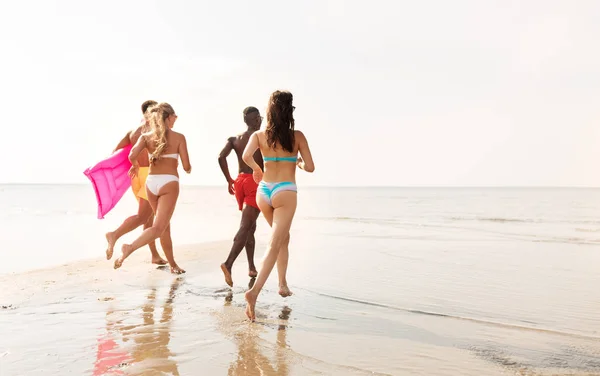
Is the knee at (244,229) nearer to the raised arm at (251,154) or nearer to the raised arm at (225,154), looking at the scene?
the raised arm at (225,154)

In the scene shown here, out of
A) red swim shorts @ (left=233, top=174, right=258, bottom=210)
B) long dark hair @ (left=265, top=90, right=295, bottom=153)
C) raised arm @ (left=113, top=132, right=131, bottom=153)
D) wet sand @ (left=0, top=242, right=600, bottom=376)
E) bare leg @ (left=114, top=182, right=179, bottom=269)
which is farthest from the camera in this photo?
raised arm @ (left=113, top=132, right=131, bottom=153)

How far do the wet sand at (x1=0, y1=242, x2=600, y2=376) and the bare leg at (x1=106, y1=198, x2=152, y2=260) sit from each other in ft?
2.00

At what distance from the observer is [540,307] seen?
18.8 ft

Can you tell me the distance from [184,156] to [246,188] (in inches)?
33.6

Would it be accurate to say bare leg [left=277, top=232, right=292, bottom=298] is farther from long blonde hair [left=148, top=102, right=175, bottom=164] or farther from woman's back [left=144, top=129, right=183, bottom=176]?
long blonde hair [left=148, top=102, right=175, bottom=164]

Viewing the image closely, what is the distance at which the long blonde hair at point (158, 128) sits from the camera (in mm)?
6082

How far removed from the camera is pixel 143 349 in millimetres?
3867

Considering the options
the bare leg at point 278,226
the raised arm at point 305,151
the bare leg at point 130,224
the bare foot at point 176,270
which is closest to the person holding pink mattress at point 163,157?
the bare leg at point 130,224

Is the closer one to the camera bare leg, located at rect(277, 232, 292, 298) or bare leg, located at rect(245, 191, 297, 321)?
bare leg, located at rect(245, 191, 297, 321)

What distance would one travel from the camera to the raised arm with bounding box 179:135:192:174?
19.9 feet

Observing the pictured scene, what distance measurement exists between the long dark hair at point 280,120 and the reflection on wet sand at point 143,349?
1.98 meters

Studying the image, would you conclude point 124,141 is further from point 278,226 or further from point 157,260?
point 278,226

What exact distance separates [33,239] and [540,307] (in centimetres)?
1145

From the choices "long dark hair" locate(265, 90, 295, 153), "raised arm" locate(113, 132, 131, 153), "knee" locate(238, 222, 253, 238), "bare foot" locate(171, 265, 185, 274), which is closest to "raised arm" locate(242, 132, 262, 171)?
"long dark hair" locate(265, 90, 295, 153)
